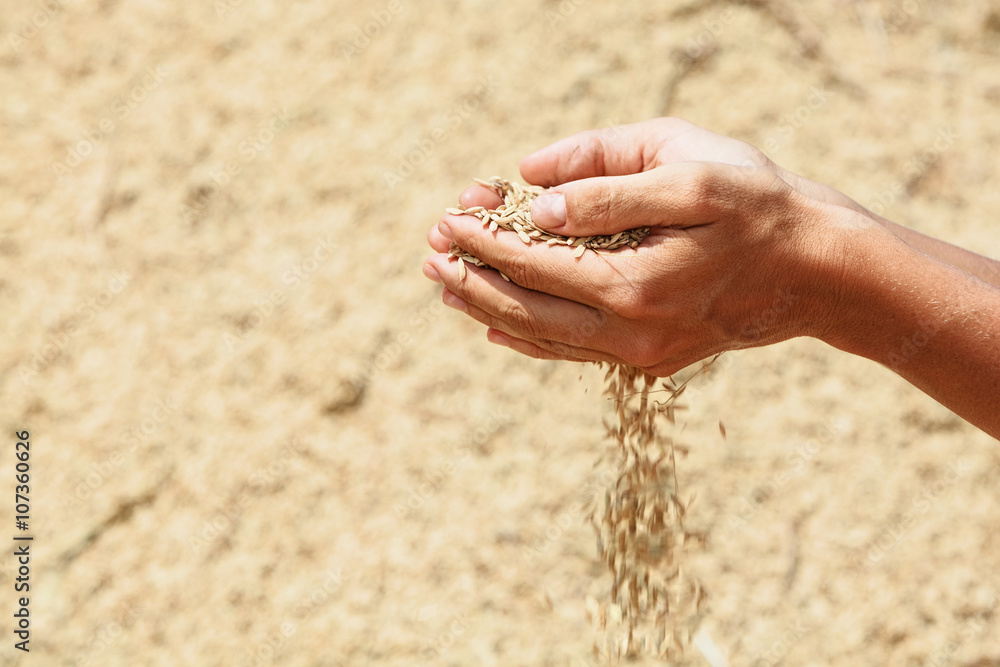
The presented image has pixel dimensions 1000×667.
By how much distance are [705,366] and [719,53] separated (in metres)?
1.60

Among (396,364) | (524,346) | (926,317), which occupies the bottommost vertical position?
(396,364)

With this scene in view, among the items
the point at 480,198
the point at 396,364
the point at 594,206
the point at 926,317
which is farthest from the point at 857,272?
the point at 396,364

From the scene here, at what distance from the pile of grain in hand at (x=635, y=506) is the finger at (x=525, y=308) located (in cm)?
3

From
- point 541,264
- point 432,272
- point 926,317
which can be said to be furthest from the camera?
point 432,272

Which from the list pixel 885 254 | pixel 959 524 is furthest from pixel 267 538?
pixel 959 524

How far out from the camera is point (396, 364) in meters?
2.58

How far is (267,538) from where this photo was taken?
7.98 ft

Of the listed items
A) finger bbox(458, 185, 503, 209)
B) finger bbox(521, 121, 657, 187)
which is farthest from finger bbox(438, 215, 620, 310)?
finger bbox(521, 121, 657, 187)

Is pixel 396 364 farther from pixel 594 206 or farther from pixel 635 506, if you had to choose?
pixel 594 206

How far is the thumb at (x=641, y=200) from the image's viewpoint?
134 centimetres

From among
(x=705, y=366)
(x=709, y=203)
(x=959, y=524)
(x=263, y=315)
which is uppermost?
(x=709, y=203)

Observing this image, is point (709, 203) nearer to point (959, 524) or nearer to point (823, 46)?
point (959, 524)

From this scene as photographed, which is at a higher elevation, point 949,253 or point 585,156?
point 585,156

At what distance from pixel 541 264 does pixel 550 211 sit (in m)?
0.10
